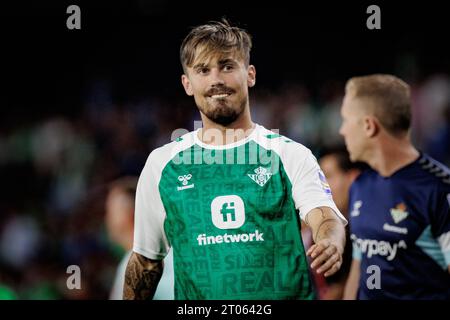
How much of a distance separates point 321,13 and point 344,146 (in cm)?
126

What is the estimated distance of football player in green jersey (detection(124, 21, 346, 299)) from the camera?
3.06 meters

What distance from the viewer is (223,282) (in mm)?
3123

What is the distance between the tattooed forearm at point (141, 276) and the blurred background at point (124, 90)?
147cm

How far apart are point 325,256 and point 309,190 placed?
53 centimetres

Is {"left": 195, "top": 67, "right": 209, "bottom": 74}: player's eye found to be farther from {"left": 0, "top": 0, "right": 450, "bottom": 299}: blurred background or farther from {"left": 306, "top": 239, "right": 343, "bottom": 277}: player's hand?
{"left": 0, "top": 0, "right": 450, "bottom": 299}: blurred background

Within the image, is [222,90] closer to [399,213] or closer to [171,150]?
[171,150]

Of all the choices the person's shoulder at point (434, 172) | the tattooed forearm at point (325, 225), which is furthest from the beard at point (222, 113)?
the person's shoulder at point (434, 172)

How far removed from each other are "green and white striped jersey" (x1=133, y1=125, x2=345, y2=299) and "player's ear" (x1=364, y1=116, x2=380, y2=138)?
91 centimetres

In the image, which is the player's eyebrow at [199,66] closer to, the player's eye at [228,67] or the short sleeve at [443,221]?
the player's eye at [228,67]

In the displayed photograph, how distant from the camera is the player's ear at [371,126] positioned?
155 inches
